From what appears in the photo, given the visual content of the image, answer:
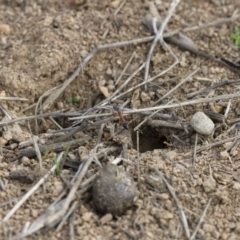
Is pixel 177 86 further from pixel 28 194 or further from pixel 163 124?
pixel 28 194

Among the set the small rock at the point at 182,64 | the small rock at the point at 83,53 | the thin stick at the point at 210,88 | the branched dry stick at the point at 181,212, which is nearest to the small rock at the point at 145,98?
the thin stick at the point at 210,88

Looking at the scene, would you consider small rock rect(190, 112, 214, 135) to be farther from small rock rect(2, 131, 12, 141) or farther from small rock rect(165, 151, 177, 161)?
small rock rect(2, 131, 12, 141)

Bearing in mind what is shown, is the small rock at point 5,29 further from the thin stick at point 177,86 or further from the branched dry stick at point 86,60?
the thin stick at point 177,86

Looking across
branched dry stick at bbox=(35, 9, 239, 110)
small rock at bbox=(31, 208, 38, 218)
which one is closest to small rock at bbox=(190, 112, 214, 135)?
branched dry stick at bbox=(35, 9, 239, 110)

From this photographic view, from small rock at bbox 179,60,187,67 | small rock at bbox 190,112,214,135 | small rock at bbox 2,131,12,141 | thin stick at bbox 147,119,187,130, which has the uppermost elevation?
small rock at bbox 179,60,187,67

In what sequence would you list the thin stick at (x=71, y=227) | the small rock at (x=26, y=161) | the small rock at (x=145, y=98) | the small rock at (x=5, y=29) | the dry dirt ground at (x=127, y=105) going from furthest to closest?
the small rock at (x=5, y=29), the small rock at (x=145, y=98), the small rock at (x=26, y=161), the dry dirt ground at (x=127, y=105), the thin stick at (x=71, y=227)

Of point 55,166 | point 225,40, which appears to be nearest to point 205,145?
point 55,166

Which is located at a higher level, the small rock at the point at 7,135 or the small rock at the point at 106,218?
the small rock at the point at 7,135
